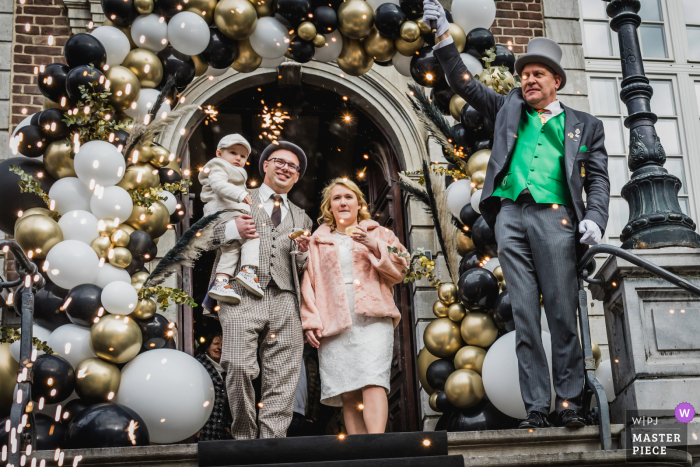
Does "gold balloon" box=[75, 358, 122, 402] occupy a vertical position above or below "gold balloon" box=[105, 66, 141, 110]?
below

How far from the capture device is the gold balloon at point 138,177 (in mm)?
5027

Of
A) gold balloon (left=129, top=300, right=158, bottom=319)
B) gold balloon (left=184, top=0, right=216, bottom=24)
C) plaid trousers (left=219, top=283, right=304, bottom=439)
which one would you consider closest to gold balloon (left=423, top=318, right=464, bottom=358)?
plaid trousers (left=219, top=283, right=304, bottom=439)

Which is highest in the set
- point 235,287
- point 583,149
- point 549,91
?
point 549,91

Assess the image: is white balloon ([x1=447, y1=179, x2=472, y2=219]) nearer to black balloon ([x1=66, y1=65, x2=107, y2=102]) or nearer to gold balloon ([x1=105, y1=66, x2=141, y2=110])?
gold balloon ([x1=105, y1=66, x2=141, y2=110])

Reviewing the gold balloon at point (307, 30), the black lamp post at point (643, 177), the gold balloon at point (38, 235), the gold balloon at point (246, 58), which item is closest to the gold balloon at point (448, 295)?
the black lamp post at point (643, 177)

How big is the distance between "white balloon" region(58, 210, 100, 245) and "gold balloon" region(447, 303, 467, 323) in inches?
87.0

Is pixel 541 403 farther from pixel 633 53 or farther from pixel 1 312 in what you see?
pixel 1 312

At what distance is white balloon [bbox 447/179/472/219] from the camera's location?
5375 millimetres

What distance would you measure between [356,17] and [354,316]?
2.08 meters

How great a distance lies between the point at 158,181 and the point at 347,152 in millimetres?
4819

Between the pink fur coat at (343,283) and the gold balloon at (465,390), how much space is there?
0.50 metres

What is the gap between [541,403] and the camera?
13.1ft

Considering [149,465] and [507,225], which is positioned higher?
[507,225]

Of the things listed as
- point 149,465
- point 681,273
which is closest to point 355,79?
point 681,273
